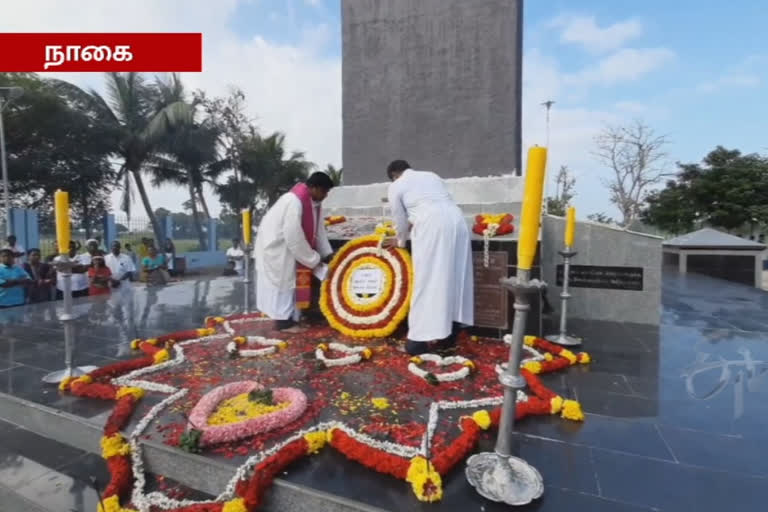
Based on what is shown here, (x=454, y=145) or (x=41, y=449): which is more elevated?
(x=454, y=145)

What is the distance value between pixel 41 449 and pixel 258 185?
2195cm

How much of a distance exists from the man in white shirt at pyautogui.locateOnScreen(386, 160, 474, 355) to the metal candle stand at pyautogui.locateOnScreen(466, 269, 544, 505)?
1.63 metres

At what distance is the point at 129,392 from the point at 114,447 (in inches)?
21.8

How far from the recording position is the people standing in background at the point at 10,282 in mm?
5914

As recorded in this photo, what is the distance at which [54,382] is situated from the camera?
304 cm

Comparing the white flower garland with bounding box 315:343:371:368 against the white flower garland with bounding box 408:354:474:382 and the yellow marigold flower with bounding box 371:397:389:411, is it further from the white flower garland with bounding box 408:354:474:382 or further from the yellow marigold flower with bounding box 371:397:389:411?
the yellow marigold flower with bounding box 371:397:389:411

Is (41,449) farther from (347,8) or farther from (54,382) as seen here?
(347,8)

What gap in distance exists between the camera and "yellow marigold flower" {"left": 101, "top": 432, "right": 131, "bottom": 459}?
6.95ft

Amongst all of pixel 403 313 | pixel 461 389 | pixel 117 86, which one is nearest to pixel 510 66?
pixel 403 313

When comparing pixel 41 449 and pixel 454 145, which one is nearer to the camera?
pixel 41 449

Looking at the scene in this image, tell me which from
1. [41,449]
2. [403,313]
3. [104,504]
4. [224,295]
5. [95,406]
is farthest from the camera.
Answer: [224,295]

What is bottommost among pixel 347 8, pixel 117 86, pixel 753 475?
pixel 753 475

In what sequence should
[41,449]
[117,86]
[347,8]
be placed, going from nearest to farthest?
[41,449], [347,8], [117,86]

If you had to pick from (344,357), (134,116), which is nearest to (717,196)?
(344,357)
